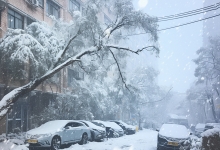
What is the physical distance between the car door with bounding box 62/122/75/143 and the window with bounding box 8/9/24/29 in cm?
887

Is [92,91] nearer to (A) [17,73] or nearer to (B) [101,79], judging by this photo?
(B) [101,79]

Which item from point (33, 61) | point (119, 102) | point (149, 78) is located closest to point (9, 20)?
point (33, 61)

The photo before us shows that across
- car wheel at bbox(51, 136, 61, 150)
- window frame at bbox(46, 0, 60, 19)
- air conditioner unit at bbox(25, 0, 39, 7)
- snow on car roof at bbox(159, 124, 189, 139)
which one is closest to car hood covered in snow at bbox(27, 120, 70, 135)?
car wheel at bbox(51, 136, 61, 150)

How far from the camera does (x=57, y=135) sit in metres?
11.9

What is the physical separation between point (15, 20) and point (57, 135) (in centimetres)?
1008

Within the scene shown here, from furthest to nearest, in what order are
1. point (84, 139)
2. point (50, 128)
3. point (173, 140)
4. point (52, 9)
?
1. point (52, 9)
2. point (84, 139)
3. point (50, 128)
4. point (173, 140)

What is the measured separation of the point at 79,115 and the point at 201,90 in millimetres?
27578

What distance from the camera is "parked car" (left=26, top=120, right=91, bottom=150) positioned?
36.7 feet

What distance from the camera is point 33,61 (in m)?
13.0

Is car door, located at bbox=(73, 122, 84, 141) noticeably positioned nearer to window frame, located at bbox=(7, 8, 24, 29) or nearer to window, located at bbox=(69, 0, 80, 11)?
window frame, located at bbox=(7, 8, 24, 29)

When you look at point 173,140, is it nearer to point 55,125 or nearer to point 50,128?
point 55,125

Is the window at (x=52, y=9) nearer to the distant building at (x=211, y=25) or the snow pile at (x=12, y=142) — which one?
the snow pile at (x=12, y=142)

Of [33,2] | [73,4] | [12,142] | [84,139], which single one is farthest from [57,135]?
[73,4]

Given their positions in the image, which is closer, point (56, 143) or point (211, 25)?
point (56, 143)
